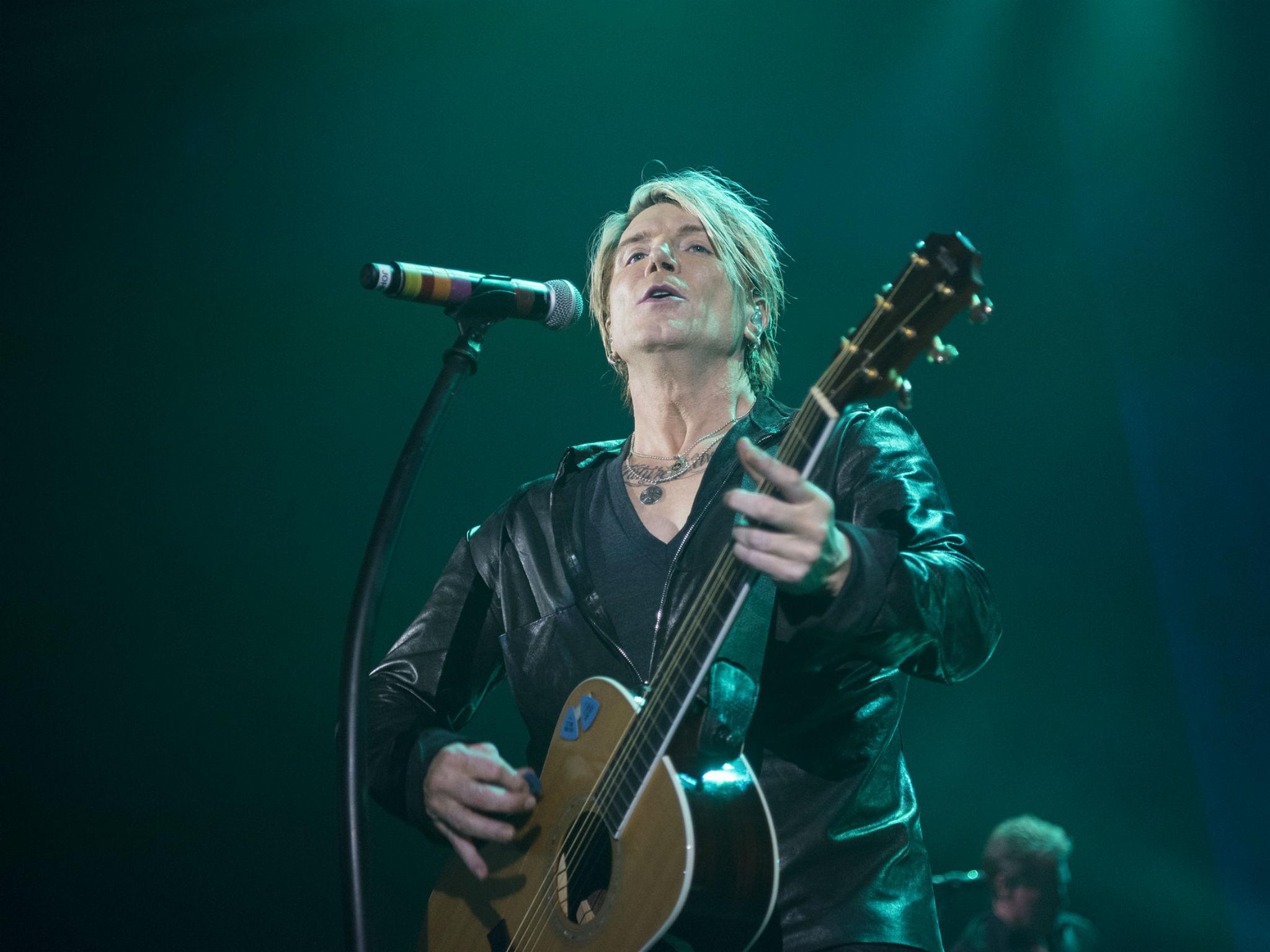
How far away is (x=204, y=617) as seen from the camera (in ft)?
14.6

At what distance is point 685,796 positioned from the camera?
1588 mm

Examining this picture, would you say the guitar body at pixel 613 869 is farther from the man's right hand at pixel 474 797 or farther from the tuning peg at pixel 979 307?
the tuning peg at pixel 979 307

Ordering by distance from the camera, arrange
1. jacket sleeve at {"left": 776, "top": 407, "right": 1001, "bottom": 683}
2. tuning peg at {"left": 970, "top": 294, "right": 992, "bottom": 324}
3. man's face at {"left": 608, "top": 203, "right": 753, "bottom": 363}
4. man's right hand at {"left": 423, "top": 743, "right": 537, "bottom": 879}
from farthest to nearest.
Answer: man's face at {"left": 608, "top": 203, "right": 753, "bottom": 363} → man's right hand at {"left": 423, "top": 743, "right": 537, "bottom": 879} → jacket sleeve at {"left": 776, "top": 407, "right": 1001, "bottom": 683} → tuning peg at {"left": 970, "top": 294, "right": 992, "bottom": 324}

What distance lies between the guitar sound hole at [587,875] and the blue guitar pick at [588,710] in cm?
18

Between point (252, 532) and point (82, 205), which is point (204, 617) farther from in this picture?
point (82, 205)

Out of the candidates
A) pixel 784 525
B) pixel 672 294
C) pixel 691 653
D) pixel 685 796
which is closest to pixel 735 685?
pixel 691 653

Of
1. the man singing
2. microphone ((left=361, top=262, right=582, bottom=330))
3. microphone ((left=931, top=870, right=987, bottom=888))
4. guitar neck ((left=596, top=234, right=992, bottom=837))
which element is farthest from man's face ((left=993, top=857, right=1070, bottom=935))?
microphone ((left=361, top=262, right=582, bottom=330))

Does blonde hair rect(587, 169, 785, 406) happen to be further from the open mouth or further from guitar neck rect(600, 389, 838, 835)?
guitar neck rect(600, 389, 838, 835)

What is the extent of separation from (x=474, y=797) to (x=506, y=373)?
11.1 feet

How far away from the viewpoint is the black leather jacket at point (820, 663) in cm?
169

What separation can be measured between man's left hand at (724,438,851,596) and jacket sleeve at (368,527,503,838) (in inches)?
43.4

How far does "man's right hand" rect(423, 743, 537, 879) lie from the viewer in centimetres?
191

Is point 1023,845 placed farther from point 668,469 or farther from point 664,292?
point 664,292

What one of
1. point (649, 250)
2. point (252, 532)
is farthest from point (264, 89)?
point (649, 250)
